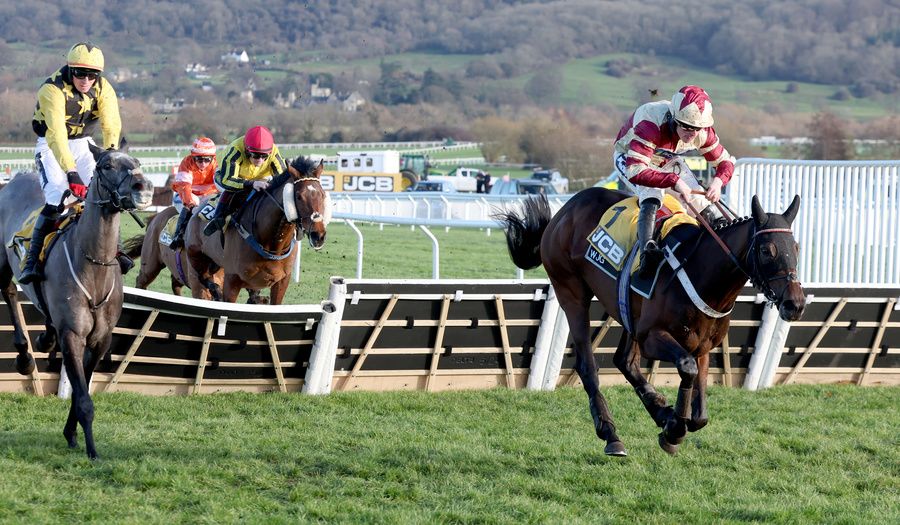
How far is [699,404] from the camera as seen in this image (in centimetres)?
574

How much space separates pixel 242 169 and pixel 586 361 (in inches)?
133

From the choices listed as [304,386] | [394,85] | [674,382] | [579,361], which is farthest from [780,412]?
[394,85]

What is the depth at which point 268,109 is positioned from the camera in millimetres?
44500

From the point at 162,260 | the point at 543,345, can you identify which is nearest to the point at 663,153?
the point at 543,345

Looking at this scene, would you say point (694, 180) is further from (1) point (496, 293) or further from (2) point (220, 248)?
(2) point (220, 248)

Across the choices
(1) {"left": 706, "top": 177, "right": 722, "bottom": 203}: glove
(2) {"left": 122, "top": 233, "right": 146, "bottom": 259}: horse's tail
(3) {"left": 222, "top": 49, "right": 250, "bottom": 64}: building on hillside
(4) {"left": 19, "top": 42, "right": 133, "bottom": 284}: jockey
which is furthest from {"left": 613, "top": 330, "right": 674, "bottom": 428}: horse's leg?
(3) {"left": 222, "top": 49, "right": 250, "bottom": 64}: building on hillside

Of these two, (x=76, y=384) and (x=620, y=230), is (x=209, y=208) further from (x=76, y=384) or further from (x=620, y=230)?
(x=620, y=230)

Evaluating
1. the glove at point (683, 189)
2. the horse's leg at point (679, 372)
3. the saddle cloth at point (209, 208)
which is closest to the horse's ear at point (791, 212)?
the glove at point (683, 189)

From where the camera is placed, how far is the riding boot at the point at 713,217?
5863mm

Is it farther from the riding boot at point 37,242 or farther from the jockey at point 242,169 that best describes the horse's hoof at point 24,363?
the jockey at point 242,169

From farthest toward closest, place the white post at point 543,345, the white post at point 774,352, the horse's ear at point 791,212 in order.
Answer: the white post at point 774,352 → the white post at point 543,345 → the horse's ear at point 791,212

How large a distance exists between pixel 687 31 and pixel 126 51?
59.4 metres

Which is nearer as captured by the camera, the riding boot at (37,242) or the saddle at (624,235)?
the saddle at (624,235)

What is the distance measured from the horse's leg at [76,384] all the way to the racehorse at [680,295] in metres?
2.53
